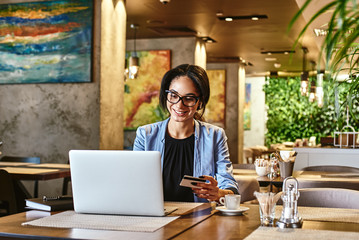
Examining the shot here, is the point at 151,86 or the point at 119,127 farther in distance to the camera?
the point at 151,86

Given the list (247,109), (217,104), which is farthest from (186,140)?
(247,109)

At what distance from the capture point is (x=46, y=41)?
6281mm

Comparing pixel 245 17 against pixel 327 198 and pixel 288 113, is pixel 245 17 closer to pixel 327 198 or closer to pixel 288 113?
pixel 327 198

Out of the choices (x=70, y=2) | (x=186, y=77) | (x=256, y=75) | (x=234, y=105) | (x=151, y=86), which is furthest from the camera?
(x=256, y=75)

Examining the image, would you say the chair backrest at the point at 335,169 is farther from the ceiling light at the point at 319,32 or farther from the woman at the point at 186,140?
the ceiling light at the point at 319,32

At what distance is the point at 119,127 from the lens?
6.50 m

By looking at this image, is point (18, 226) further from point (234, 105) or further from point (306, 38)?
point (234, 105)

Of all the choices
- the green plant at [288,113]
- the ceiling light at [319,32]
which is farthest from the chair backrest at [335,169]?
the green plant at [288,113]

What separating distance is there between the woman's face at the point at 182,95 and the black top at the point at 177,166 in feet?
0.47

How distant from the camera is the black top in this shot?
260 cm

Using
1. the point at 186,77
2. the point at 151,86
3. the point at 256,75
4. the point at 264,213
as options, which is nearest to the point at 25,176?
the point at 186,77

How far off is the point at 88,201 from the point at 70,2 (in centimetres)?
461

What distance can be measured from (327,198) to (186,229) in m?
1.13

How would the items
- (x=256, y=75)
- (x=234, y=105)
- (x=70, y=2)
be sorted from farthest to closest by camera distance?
(x=256, y=75)
(x=234, y=105)
(x=70, y=2)
